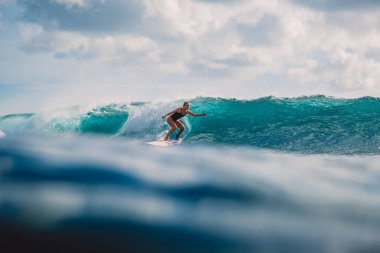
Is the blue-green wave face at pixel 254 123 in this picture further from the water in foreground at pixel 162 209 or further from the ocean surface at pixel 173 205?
the water in foreground at pixel 162 209

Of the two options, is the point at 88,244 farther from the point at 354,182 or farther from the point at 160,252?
the point at 354,182

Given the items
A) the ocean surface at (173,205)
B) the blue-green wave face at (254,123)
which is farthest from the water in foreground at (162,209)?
the blue-green wave face at (254,123)

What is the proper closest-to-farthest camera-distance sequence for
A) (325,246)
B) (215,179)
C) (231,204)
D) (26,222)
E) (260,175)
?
(26,222) < (325,246) < (231,204) < (215,179) < (260,175)

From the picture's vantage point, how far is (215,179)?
4.33m

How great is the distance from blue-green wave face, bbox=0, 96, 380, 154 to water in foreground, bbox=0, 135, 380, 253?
8429mm

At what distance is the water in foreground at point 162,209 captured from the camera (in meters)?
2.96

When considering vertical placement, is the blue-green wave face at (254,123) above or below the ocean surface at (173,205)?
above

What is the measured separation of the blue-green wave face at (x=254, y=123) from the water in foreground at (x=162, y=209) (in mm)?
8429

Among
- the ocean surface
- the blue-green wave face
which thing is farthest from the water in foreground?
the blue-green wave face

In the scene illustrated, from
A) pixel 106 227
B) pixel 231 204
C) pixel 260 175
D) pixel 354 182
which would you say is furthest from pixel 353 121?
pixel 106 227

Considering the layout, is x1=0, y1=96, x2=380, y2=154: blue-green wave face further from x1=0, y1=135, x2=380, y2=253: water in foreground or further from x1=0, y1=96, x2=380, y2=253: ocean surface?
x1=0, y1=135, x2=380, y2=253: water in foreground

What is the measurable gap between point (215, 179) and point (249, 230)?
1060 mm

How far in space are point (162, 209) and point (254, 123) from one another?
1540 centimetres

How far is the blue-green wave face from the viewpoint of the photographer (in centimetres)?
1480
